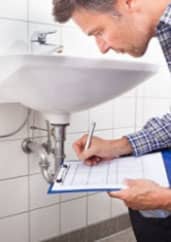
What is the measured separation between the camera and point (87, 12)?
2.47ft

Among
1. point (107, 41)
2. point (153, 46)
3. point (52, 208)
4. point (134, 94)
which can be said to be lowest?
point (52, 208)

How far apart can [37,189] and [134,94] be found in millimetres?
581

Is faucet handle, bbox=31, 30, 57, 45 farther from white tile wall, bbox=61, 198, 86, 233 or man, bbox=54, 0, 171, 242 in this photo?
white tile wall, bbox=61, 198, 86, 233

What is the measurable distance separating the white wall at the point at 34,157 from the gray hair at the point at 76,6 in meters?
0.36

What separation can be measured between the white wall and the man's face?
0.38m

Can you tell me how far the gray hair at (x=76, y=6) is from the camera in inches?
28.8

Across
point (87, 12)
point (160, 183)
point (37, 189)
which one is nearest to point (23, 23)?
point (87, 12)

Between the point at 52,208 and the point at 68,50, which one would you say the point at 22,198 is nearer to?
the point at 52,208

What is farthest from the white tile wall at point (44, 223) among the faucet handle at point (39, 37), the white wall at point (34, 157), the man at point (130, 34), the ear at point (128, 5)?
the ear at point (128, 5)

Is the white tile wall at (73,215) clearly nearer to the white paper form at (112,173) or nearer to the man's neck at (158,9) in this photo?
the white paper form at (112,173)

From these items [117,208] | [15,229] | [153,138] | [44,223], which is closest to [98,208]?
[117,208]

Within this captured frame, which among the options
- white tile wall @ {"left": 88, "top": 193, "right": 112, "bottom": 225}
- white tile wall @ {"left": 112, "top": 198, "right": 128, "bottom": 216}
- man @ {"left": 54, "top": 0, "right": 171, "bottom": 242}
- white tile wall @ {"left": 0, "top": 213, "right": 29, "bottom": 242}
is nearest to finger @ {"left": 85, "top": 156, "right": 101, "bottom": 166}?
man @ {"left": 54, "top": 0, "right": 171, "bottom": 242}

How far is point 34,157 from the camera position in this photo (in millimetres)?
1224

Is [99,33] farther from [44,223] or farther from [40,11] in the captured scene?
[44,223]
